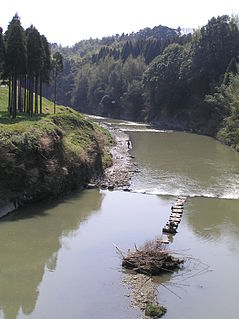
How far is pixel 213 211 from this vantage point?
33062mm

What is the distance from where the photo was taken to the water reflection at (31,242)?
1969cm

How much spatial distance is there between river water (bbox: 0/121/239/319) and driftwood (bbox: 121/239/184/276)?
19.9 inches

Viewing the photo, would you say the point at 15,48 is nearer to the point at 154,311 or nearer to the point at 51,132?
the point at 51,132

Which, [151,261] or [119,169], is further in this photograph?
[119,169]

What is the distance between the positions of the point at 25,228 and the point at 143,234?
7.40 meters

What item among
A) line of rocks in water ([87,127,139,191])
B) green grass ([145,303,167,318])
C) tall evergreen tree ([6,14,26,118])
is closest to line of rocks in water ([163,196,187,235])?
line of rocks in water ([87,127,139,191])

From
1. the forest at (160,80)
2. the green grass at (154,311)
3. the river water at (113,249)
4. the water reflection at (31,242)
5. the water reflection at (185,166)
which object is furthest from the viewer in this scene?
the forest at (160,80)

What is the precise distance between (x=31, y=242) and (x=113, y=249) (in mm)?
4949

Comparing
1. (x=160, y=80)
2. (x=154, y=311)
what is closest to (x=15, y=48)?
(x=154, y=311)

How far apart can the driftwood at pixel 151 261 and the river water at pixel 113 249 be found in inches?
19.9

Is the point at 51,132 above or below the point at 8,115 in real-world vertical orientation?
below

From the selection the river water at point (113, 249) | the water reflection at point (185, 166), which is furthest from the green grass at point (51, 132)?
the water reflection at point (185, 166)

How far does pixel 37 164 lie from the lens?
33344 mm

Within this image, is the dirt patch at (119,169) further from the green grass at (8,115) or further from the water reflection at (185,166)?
the green grass at (8,115)
